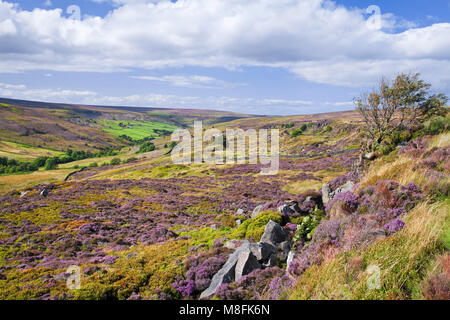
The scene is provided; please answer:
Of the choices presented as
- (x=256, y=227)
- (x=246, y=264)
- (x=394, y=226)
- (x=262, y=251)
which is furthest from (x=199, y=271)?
(x=394, y=226)

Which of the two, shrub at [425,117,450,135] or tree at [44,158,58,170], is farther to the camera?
tree at [44,158,58,170]

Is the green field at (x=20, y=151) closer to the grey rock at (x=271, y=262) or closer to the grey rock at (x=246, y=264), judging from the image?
the grey rock at (x=246, y=264)

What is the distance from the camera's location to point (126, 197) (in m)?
39.6

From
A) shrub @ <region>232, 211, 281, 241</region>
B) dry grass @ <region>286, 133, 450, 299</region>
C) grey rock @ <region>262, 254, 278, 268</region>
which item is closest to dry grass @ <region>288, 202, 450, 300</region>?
dry grass @ <region>286, 133, 450, 299</region>

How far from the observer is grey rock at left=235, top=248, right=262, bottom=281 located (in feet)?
30.2

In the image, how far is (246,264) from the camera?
30.6ft

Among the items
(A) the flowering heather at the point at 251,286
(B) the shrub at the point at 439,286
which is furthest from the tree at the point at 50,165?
(B) the shrub at the point at 439,286

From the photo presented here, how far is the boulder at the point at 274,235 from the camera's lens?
11523mm

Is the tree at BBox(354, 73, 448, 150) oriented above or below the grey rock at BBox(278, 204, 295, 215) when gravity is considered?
above

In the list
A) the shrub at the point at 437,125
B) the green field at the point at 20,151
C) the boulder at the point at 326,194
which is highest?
the shrub at the point at 437,125

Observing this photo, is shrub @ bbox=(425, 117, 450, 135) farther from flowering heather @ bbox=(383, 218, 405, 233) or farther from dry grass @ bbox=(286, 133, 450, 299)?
flowering heather @ bbox=(383, 218, 405, 233)

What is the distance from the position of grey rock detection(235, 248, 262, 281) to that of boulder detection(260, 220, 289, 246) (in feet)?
6.39

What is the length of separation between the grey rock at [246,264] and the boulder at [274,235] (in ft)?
6.39
